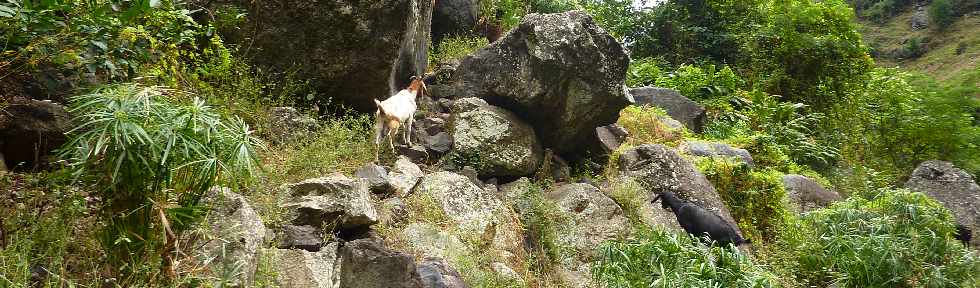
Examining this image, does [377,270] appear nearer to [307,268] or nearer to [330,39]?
[307,268]

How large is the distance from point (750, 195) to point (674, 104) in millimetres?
4427

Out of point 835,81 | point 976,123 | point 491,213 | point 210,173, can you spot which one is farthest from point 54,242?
point 976,123

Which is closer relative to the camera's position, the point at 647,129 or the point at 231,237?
the point at 231,237

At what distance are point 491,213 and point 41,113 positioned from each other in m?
4.20

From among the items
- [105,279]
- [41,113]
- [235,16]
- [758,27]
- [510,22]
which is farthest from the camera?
[758,27]

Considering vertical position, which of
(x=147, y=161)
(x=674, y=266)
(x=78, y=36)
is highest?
(x=78, y=36)

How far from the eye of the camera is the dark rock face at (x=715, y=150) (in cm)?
1138

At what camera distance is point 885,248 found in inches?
249

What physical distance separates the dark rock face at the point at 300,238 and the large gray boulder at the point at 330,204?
134 millimetres

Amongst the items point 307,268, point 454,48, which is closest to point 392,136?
point 307,268

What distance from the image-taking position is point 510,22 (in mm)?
14250

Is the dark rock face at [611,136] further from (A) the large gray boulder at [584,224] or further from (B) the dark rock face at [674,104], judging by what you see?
(B) the dark rock face at [674,104]

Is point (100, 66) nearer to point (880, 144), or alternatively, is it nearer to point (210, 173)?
point (210, 173)

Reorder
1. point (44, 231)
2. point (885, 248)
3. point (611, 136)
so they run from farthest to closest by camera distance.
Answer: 1. point (611, 136)
2. point (885, 248)
3. point (44, 231)
